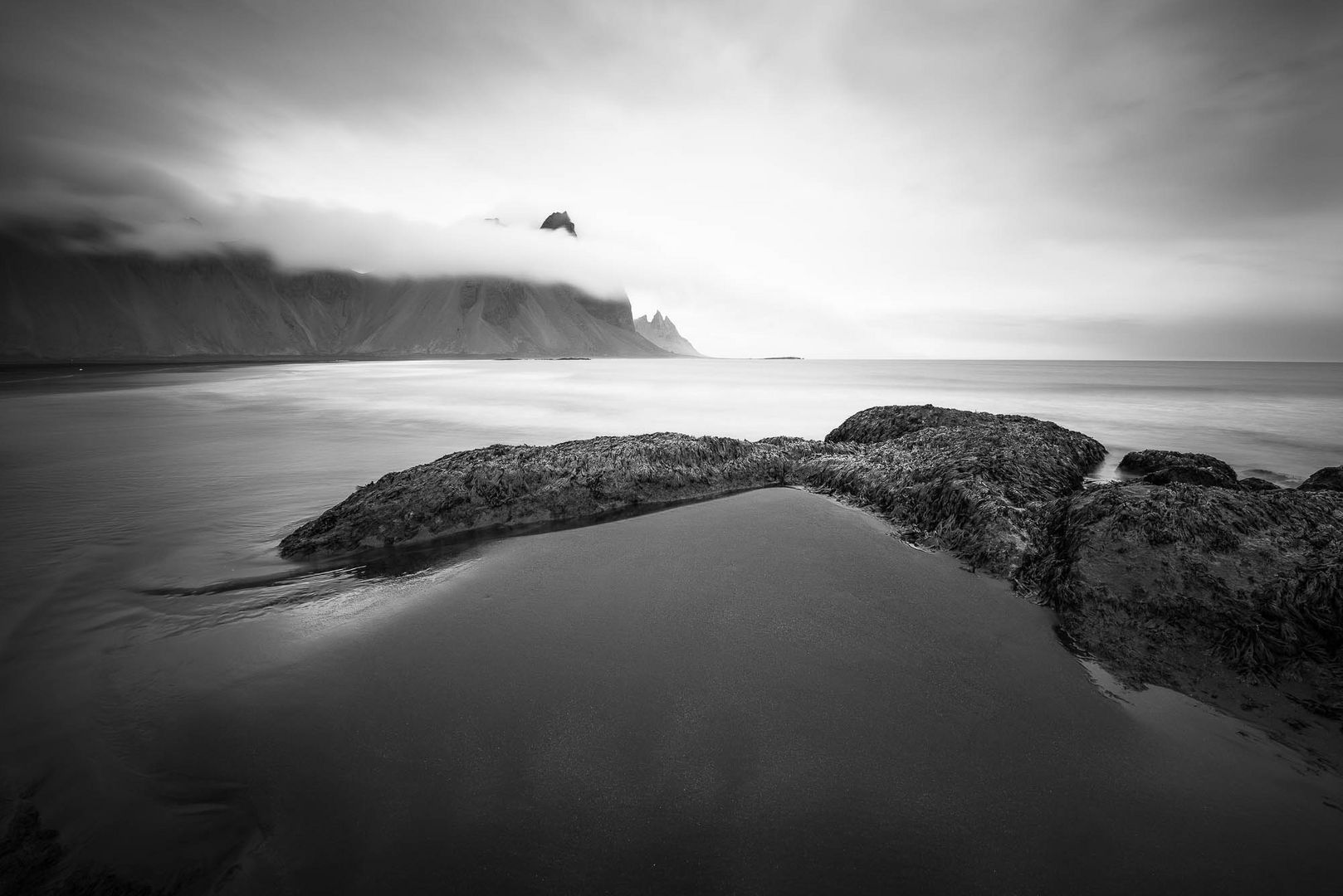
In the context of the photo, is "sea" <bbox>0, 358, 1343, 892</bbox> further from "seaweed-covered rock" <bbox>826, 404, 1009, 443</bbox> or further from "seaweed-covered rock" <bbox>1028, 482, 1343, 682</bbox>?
"seaweed-covered rock" <bbox>826, 404, 1009, 443</bbox>

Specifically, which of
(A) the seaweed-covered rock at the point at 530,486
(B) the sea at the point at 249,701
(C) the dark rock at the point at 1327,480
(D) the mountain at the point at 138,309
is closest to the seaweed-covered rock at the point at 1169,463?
(C) the dark rock at the point at 1327,480

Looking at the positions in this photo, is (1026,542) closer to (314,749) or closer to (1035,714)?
(1035,714)

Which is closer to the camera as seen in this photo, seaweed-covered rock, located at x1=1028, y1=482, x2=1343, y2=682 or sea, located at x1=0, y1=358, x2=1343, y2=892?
sea, located at x1=0, y1=358, x2=1343, y2=892

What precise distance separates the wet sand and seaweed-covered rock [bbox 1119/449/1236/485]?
5852mm

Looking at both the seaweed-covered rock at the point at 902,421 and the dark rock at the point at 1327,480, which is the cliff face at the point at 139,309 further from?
the dark rock at the point at 1327,480

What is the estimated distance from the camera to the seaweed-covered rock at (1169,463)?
6.91 metres

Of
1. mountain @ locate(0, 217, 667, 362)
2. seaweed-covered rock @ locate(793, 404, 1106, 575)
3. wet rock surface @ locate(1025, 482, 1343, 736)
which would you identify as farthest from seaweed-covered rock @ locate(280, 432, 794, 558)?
mountain @ locate(0, 217, 667, 362)

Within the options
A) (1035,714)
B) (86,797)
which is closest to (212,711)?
(86,797)

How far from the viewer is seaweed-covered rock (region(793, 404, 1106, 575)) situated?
168 inches

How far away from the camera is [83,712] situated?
259 cm

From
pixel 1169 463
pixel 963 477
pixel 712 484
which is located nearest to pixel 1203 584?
pixel 963 477

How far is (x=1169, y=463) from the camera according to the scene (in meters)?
7.60

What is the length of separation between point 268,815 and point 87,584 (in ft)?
12.3

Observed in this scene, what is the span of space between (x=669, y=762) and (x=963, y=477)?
3.92m
